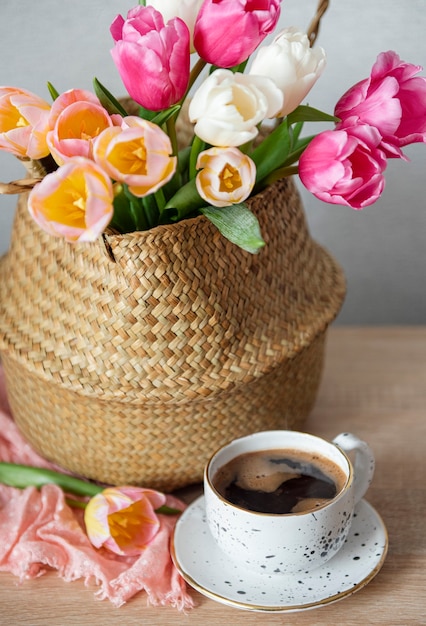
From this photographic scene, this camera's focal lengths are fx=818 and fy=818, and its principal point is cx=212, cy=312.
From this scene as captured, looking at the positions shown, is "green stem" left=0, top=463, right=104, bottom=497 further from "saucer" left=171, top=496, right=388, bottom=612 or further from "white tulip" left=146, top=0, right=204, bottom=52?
"white tulip" left=146, top=0, right=204, bottom=52

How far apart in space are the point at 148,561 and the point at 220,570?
61mm

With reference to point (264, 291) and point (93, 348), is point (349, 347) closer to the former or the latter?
point (264, 291)

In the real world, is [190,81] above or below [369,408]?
above

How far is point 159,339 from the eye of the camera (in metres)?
0.65

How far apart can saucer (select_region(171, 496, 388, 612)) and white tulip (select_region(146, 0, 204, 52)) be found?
0.38m

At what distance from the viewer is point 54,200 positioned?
516mm

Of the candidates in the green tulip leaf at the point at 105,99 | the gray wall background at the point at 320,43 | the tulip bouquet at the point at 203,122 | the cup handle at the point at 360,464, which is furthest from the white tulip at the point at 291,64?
the gray wall background at the point at 320,43

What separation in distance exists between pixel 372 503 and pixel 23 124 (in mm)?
443

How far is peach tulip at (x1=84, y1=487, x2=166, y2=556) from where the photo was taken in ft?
2.20

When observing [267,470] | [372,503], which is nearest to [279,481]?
[267,470]

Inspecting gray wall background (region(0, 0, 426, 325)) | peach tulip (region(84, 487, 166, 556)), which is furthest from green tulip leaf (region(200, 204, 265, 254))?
gray wall background (region(0, 0, 426, 325))

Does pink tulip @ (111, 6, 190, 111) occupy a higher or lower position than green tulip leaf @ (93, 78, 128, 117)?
higher

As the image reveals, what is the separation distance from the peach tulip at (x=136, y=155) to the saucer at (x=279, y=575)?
300 millimetres

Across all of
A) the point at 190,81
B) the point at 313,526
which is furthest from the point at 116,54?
the point at 313,526
